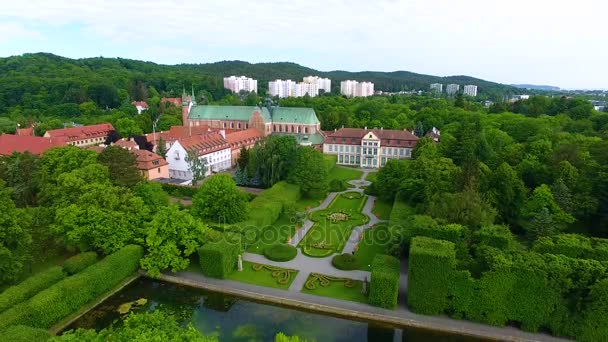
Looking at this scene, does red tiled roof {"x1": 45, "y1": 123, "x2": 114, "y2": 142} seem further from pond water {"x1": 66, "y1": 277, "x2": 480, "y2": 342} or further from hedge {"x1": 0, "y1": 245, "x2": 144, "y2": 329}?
pond water {"x1": 66, "y1": 277, "x2": 480, "y2": 342}

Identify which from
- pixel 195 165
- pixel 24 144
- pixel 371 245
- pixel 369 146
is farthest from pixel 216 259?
pixel 24 144

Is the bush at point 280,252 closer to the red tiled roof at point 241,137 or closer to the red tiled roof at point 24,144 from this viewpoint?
the red tiled roof at point 241,137

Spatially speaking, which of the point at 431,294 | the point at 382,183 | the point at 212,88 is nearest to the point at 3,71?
the point at 212,88

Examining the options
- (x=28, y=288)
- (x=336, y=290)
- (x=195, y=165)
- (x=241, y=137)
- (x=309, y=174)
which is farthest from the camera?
(x=241, y=137)

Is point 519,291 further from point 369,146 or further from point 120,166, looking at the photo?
point 369,146

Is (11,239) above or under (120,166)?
under

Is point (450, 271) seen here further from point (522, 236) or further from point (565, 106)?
point (565, 106)
